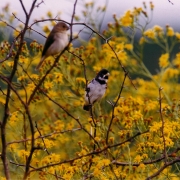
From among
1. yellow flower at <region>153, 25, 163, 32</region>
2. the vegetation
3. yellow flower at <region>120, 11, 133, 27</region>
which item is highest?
yellow flower at <region>120, 11, 133, 27</region>

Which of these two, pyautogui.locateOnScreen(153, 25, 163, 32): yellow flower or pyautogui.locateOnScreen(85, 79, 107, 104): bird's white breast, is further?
pyautogui.locateOnScreen(153, 25, 163, 32): yellow flower

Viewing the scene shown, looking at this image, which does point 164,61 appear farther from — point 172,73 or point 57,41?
point 57,41

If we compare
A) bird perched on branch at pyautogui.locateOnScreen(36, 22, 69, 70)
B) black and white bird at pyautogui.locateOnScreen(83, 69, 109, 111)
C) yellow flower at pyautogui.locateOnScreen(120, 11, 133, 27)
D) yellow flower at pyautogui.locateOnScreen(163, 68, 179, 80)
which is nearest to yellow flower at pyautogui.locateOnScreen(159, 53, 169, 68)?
yellow flower at pyautogui.locateOnScreen(163, 68, 179, 80)

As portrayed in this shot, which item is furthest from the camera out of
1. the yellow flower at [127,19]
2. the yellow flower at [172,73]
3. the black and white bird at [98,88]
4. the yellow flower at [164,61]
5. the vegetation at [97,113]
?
the yellow flower at [172,73]

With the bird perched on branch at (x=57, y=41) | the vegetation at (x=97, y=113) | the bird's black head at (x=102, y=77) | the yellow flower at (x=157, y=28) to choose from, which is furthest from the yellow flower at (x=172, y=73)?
the bird perched on branch at (x=57, y=41)

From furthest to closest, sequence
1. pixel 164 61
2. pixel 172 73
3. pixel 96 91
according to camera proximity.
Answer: pixel 172 73 < pixel 164 61 < pixel 96 91

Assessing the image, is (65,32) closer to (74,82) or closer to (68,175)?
(68,175)

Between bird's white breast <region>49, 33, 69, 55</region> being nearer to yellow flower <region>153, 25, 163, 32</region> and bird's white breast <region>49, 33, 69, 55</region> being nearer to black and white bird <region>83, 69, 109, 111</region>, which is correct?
black and white bird <region>83, 69, 109, 111</region>

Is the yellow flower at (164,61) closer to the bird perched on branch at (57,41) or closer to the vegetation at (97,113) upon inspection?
the vegetation at (97,113)

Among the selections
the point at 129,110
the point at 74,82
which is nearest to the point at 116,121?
the point at 129,110

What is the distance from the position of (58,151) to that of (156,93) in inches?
64.0

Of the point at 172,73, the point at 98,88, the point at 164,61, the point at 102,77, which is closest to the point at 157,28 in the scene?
the point at 164,61

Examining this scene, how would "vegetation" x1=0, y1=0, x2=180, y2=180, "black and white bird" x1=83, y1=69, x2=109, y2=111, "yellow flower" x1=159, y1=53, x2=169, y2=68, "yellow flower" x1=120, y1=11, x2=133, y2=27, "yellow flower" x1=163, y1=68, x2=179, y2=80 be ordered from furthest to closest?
"yellow flower" x1=163, y1=68, x2=179, y2=80, "yellow flower" x1=159, y1=53, x2=169, y2=68, "yellow flower" x1=120, y1=11, x2=133, y2=27, "black and white bird" x1=83, y1=69, x2=109, y2=111, "vegetation" x1=0, y1=0, x2=180, y2=180

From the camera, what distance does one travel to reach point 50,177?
3.82 meters
